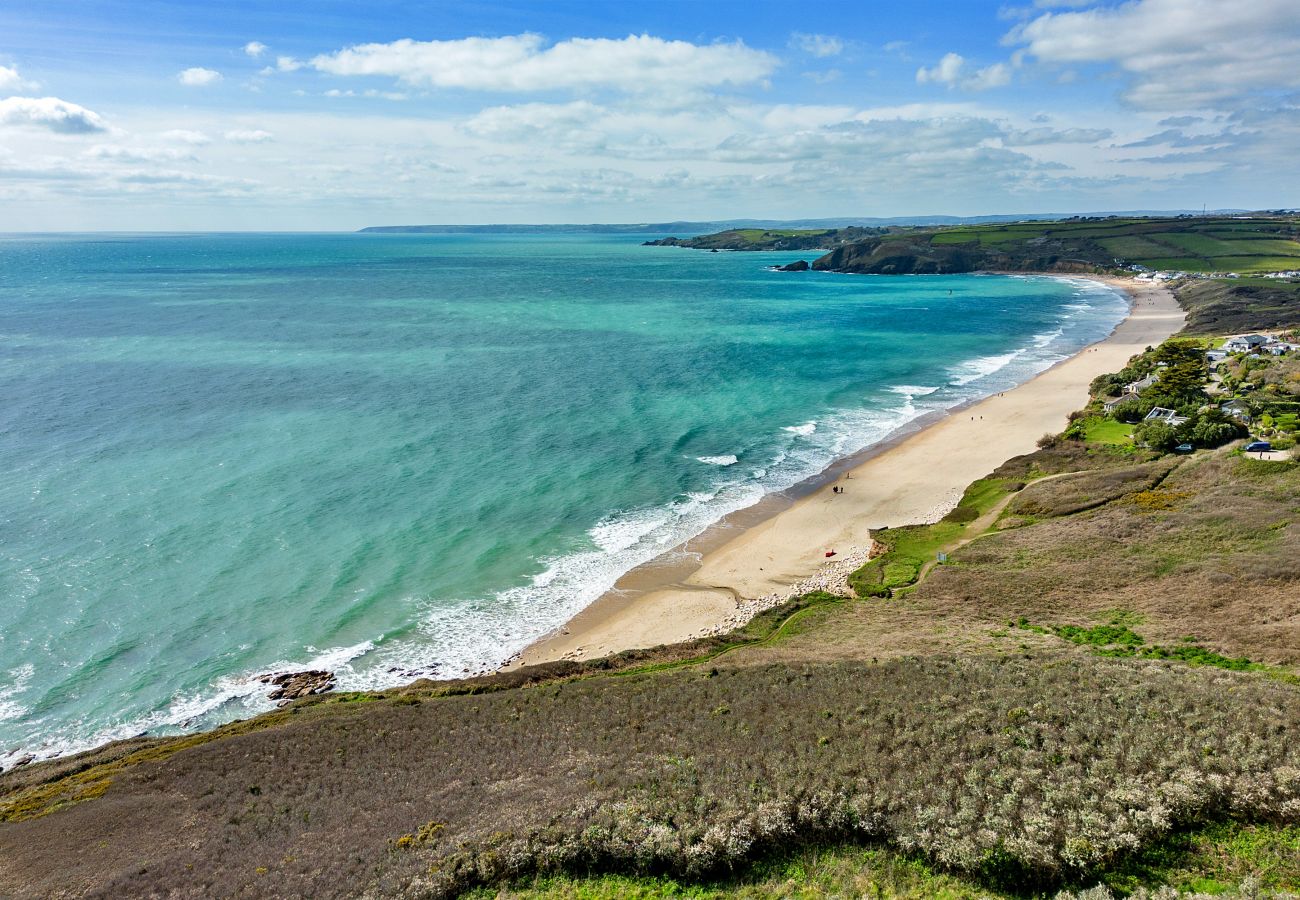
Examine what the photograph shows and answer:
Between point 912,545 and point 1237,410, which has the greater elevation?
point 1237,410

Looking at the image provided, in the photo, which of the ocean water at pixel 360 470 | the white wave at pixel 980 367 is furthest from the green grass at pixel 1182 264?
the white wave at pixel 980 367

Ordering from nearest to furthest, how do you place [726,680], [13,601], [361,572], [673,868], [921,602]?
1. [673,868]
2. [726,680]
3. [921,602]
4. [13,601]
5. [361,572]

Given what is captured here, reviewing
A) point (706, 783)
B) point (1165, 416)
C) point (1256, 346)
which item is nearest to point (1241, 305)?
point (1256, 346)

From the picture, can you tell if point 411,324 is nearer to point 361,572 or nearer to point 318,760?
point 361,572

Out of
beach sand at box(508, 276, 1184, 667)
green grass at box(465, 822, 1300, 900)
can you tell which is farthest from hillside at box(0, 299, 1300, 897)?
beach sand at box(508, 276, 1184, 667)

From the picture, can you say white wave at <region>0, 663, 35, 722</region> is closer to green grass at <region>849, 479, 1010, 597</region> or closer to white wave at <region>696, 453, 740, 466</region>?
green grass at <region>849, 479, 1010, 597</region>

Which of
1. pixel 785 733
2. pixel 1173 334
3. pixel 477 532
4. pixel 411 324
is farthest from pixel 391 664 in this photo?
pixel 1173 334

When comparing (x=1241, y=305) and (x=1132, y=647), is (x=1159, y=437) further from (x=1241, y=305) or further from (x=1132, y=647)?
(x=1241, y=305)
